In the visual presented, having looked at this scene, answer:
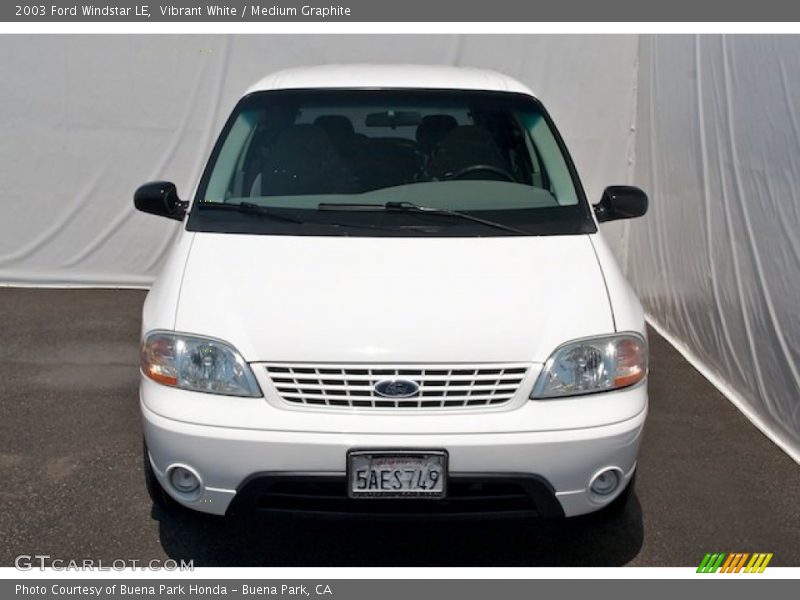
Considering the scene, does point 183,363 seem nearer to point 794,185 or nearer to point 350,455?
point 350,455

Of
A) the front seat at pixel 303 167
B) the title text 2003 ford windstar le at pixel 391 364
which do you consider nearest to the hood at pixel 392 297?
the title text 2003 ford windstar le at pixel 391 364

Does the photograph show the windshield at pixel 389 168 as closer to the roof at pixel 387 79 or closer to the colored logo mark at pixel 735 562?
the roof at pixel 387 79

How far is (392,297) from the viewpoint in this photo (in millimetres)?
3059

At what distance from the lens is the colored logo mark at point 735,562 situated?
339 centimetres

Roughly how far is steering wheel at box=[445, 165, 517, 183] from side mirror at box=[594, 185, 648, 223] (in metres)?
0.44

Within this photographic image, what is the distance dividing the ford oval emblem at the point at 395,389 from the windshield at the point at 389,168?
0.80 m

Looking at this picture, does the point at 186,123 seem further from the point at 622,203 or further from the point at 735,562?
the point at 735,562

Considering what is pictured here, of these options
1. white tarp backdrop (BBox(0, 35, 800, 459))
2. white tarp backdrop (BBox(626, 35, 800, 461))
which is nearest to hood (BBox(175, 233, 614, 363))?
white tarp backdrop (BBox(626, 35, 800, 461))

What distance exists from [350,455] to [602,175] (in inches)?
217

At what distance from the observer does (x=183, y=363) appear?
297cm

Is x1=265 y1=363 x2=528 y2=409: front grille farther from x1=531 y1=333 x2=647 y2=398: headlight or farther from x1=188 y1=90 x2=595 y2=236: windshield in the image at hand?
x1=188 y1=90 x2=595 y2=236: windshield

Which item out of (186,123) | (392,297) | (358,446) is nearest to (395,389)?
(358,446)

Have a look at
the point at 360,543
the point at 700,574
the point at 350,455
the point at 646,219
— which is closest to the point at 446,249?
the point at 350,455

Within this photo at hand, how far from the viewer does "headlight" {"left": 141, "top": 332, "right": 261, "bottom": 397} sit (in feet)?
9.51
